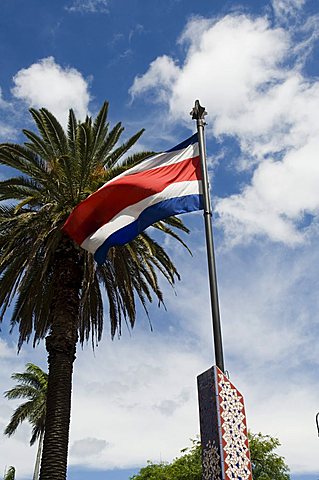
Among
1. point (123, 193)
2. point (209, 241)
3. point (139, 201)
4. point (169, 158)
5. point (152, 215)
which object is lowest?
point (209, 241)

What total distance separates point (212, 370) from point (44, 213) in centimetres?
1051

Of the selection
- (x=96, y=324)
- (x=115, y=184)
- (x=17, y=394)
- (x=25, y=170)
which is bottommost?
(x=115, y=184)

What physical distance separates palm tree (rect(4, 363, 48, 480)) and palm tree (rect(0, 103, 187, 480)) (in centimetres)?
2663

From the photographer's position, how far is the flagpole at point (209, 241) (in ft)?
24.7

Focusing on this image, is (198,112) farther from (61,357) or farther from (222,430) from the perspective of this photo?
(61,357)

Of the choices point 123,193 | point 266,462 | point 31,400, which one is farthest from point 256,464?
point 123,193

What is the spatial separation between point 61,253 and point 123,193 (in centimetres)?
668

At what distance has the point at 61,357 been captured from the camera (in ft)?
49.1

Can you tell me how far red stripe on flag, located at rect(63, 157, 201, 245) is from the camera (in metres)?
9.93

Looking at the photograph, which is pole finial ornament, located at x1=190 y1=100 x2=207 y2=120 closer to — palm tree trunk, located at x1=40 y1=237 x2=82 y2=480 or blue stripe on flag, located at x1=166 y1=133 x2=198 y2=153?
blue stripe on flag, located at x1=166 y1=133 x2=198 y2=153

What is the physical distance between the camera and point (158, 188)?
32.4 ft

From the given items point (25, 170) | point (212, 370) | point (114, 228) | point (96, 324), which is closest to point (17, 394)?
point (96, 324)

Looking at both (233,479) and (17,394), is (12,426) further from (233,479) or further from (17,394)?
(233,479)

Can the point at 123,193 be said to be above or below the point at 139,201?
above
